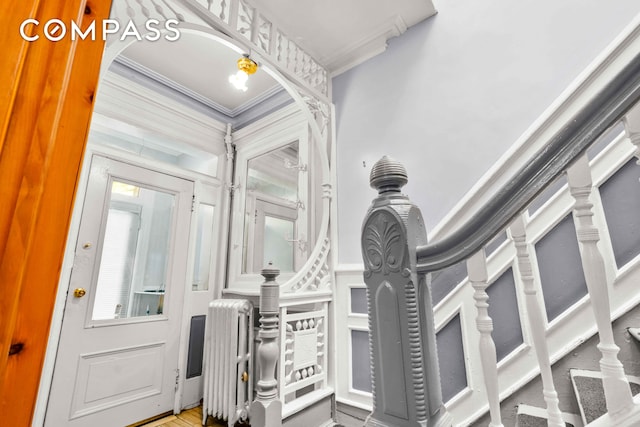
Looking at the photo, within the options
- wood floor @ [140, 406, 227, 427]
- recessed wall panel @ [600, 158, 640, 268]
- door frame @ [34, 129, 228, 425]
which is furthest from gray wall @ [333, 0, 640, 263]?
wood floor @ [140, 406, 227, 427]

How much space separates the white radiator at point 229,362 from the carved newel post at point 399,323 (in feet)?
4.79

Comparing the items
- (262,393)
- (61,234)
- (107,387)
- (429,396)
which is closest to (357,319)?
(262,393)

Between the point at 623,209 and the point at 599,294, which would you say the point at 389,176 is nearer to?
the point at 599,294

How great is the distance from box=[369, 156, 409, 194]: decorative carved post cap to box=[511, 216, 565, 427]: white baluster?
28cm

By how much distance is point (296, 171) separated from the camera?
242 cm

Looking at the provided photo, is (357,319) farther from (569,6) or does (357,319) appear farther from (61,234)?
(569,6)

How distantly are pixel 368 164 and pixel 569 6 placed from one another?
1286 mm

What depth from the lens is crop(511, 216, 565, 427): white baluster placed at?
604mm

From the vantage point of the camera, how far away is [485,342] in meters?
0.67

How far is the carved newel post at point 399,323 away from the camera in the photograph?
0.64 meters

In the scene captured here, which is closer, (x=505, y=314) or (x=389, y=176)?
(x=389, y=176)

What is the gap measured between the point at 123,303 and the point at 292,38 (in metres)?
2.27

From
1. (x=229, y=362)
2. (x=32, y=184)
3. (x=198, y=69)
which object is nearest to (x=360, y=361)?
(x=229, y=362)

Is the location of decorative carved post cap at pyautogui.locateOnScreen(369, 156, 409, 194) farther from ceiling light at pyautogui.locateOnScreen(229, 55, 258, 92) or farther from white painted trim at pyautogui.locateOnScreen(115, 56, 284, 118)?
white painted trim at pyautogui.locateOnScreen(115, 56, 284, 118)
